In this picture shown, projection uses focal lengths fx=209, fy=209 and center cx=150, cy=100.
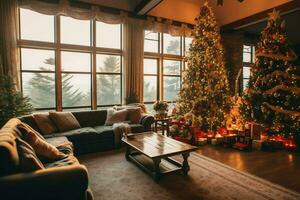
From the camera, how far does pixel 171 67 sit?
7.39m

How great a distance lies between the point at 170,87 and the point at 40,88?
4.11 m

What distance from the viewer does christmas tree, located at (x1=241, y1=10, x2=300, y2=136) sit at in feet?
15.0

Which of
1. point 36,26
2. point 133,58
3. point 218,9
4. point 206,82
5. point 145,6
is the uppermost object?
point 218,9

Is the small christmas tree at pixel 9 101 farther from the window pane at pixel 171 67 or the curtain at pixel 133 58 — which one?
the window pane at pixel 171 67

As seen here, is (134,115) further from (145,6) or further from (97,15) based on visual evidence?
(145,6)

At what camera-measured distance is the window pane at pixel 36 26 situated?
16.7 feet

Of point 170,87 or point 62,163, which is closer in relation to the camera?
point 62,163

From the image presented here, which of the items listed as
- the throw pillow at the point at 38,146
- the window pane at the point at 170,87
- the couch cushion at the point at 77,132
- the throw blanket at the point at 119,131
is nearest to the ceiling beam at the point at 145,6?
the window pane at the point at 170,87

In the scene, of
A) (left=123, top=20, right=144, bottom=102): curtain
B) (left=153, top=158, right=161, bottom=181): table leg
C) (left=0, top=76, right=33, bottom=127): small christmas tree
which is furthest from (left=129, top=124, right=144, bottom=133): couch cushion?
(left=0, top=76, right=33, bottom=127): small christmas tree

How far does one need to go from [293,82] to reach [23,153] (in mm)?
5223

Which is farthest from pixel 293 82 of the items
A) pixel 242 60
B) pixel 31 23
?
pixel 31 23

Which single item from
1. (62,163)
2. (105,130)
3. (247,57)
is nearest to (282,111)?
(105,130)

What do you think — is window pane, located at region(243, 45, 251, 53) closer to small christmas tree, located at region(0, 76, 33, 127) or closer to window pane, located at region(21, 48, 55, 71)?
window pane, located at region(21, 48, 55, 71)

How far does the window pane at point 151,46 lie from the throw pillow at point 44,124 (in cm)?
372
